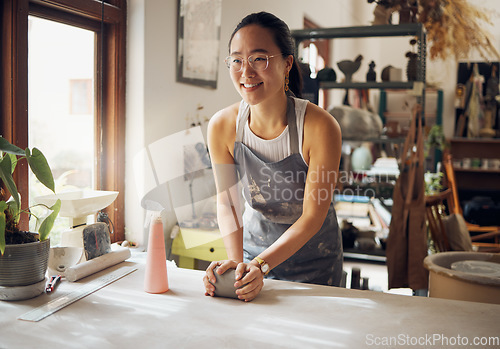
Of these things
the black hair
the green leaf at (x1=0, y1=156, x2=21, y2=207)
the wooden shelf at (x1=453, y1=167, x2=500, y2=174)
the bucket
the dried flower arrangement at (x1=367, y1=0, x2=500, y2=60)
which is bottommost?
the bucket

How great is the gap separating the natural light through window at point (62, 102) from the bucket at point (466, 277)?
159cm

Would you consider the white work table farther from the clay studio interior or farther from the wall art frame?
the wall art frame

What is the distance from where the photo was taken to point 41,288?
129cm

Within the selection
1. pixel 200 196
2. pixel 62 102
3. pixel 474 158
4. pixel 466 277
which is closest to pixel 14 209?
pixel 62 102

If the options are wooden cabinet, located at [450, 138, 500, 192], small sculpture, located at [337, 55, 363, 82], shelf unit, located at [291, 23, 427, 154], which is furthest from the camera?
wooden cabinet, located at [450, 138, 500, 192]

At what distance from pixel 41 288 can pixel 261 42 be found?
95cm

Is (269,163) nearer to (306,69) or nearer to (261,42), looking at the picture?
(261,42)

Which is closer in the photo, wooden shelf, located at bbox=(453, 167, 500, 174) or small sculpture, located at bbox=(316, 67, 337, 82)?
small sculpture, located at bbox=(316, 67, 337, 82)

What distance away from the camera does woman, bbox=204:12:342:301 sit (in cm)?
145

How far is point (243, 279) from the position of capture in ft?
4.13

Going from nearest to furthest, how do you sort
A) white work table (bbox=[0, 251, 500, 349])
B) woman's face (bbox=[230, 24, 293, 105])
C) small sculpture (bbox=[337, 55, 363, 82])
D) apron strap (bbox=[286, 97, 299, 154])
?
1. white work table (bbox=[0, 251, 500, 349])
2. woman's face (bbox=[230, 24, 293, 105])
3. apron strap (bbox=[286, 97, 299, 154])
4. small sculpture (bbox=[337, 55, 363, 82])

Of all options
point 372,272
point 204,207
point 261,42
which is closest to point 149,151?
point 204,207

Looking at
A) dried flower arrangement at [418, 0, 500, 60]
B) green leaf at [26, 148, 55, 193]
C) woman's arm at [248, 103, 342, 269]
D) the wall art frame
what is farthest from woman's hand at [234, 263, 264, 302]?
dried flower arrangement at [418, 0, 500, 60]

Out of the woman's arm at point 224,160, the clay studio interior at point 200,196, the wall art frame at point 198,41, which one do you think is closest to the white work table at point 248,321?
the clay studio interior at point 200,196
